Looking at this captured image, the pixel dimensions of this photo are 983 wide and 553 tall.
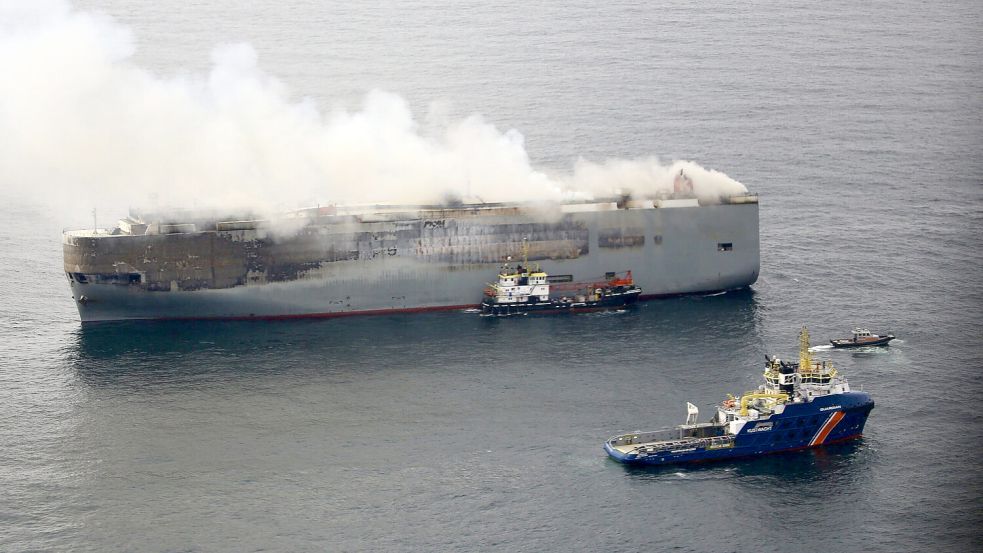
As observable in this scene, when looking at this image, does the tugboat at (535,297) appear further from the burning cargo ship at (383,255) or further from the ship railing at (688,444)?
the ship railing at (688,444)

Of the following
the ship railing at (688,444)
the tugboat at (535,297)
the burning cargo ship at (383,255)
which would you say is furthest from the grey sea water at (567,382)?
the burning cargo ship at (383,255)

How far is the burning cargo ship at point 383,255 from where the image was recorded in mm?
98312

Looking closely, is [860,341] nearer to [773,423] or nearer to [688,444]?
[773,423]

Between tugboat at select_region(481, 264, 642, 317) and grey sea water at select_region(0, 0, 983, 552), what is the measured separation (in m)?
1.69

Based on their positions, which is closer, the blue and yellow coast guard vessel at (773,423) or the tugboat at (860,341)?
the blue and yellow coast guard vessel at (773,423)

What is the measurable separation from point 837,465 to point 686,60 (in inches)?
3588

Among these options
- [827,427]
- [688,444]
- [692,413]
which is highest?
[692,413]

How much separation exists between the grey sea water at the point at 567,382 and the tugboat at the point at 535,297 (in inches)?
66.7

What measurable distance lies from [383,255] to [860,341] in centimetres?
3419

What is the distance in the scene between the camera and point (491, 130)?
370 ft

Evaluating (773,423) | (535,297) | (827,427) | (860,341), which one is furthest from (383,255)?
(827,427)

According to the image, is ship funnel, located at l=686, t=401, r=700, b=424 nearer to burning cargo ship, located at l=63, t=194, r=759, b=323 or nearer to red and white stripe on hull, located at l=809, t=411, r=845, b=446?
red and white stripe on hull, located at l=809, t=411, r=845, b=446

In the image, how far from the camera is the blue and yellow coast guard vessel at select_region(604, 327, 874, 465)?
72.9 meters

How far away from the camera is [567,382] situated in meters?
83.4
